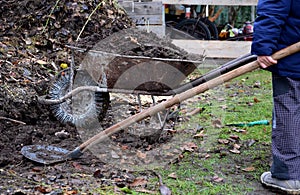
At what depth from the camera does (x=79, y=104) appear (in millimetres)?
4500

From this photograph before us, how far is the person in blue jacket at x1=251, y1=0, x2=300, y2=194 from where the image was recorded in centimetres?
292

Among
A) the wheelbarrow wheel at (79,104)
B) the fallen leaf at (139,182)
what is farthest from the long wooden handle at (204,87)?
the wheelbarrow wheel at (79,104)

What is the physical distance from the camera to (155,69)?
372cm

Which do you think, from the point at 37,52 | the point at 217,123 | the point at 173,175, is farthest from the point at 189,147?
the point at 37,52

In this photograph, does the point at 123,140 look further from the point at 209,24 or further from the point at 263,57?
the point at 209,24

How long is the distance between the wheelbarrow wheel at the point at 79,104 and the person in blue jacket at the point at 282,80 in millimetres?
1754

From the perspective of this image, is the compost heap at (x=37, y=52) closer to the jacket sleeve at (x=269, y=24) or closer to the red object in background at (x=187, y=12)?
the jacket sleeve at (x=269, y=24)

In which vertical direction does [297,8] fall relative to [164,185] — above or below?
above

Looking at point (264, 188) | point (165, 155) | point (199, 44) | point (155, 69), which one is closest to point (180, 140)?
point (165, 155)

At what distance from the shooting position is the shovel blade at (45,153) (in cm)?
352

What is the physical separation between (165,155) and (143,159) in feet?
0.69

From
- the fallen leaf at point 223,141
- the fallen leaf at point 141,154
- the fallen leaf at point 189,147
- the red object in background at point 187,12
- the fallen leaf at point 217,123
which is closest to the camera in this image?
the fallen leaf at point 141,154

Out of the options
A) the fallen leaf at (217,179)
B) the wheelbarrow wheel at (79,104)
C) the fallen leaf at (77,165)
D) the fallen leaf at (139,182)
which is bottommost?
the fallen leaf at (217,179)

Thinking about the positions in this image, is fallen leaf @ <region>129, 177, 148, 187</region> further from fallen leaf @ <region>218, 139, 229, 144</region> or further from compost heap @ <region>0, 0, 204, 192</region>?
fallen leaf @ <region>218, 139, 229, 144</region>
